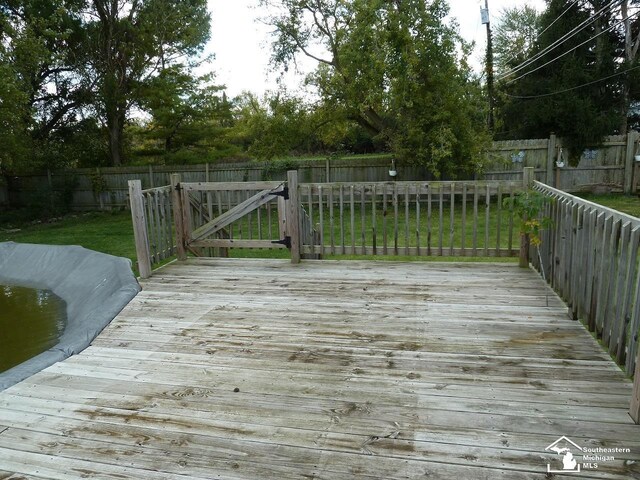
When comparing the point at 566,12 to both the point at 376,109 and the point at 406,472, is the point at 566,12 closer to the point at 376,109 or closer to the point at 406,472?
the point at 376,109

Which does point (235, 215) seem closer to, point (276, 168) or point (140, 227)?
point (140, 227)

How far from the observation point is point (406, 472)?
201cm

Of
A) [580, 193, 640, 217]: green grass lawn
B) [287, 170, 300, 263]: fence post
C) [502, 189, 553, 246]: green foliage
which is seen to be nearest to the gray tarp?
[287, 170, 300, 263]: fence post

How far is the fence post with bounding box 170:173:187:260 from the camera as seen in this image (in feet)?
19.6

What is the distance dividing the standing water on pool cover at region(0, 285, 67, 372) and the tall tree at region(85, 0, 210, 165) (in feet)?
32.8

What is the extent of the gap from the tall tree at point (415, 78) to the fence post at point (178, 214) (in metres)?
6.14

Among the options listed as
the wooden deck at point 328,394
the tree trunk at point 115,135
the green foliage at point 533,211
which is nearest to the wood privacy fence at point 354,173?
the tree trunk at point 115,135

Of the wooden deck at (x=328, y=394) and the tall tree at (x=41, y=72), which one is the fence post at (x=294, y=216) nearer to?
→ the wooden deck at (x=328, y=394)

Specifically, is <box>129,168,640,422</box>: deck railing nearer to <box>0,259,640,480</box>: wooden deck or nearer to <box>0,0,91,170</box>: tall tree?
<box>0,259,640,480</box>: wooden deck

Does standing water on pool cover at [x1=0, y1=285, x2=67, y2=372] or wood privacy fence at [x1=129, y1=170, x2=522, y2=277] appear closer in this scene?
standing water on pool cover at [x1=0, y1=285, x2=67, y2=372]

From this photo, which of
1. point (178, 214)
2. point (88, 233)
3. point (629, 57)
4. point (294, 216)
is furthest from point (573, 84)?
point (88, 233)

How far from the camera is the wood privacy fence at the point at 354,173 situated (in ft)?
39.6

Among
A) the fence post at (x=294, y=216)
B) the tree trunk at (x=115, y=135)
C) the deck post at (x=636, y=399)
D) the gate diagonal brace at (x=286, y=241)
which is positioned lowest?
the deck post at (x=636, y=399)

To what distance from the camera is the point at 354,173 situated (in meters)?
13.0
